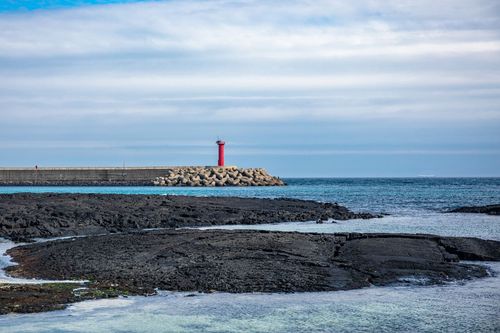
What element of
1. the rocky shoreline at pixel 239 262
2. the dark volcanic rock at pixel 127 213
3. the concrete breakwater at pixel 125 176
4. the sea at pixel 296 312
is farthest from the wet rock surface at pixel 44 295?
the concrete breakwater at pixel 125 176

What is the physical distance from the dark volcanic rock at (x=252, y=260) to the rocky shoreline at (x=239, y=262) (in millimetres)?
21

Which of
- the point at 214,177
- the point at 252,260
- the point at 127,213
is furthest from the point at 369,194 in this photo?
the point at 252,260

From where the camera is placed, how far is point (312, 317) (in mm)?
12336

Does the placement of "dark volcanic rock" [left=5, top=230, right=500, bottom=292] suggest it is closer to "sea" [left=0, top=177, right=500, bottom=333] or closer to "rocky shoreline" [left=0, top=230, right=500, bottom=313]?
"rocky shoreline" [left=0, top=230, right=500, bottom=313]

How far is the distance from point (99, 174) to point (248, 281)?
91321 mm

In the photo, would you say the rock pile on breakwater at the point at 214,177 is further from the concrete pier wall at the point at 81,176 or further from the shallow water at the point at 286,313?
the shallow water at the point at 286,313

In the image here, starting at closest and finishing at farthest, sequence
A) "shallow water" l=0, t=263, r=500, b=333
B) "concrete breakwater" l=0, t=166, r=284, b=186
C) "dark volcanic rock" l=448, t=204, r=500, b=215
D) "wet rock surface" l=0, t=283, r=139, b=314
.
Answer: "shallow water" l=0, t=263, r=500, b=333, "wet rock surface" l=0, t=283, r=139, b=314, "dark volcanic rock" l=448, t=204, r=500, b=215, "concrete breakwater" l=0, t=166, r=284, b=186

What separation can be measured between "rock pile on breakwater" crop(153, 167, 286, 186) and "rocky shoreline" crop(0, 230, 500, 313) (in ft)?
240

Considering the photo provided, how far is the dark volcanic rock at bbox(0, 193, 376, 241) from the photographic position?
1114 inches

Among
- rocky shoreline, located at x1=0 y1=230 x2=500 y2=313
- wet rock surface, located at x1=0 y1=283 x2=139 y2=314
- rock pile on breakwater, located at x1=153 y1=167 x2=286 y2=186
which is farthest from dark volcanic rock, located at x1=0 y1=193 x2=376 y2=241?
rock pile on breakwater, located at x1=153 y1=167 x2=286 y2=186

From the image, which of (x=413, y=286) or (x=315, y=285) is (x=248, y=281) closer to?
(x=315, y=285)

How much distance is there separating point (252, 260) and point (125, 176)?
88.0 meters

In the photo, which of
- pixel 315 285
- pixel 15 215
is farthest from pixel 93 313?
pixel 15 215

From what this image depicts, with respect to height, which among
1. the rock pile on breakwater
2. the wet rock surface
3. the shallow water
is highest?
the rock pile on breakwater
